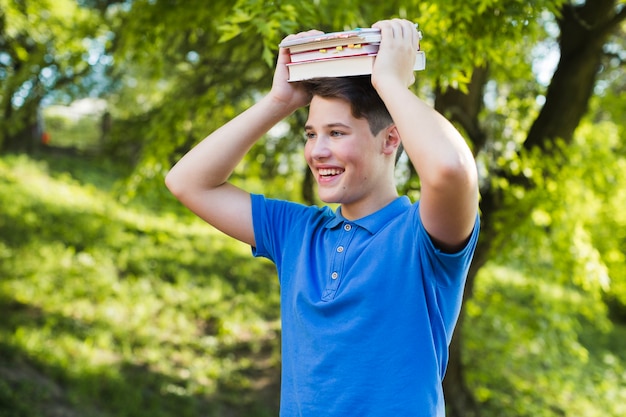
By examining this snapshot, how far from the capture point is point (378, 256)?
1.50 m

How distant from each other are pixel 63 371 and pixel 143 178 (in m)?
2.17

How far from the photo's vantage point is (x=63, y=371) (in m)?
5.75

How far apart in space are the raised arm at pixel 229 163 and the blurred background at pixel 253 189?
0.84 m

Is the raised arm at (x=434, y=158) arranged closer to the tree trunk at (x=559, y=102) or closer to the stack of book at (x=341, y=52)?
the stack of book at (x=341, y=52)

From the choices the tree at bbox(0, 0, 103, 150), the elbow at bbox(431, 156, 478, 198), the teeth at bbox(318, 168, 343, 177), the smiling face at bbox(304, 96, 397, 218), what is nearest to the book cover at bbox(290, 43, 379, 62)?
the smiling face at bbox(304, 96, 397, 218)

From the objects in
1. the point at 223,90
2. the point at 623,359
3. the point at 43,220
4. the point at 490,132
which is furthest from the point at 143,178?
the point at 623,359

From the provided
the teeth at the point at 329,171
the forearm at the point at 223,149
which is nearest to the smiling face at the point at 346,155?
the teeth at the point at 329,171

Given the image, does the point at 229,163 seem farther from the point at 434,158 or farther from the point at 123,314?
the point at 123,314

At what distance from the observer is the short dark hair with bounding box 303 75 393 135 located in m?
1.58

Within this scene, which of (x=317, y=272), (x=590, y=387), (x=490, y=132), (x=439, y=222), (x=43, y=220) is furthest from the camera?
(x=43, y=220)

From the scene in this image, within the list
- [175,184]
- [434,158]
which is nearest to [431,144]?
[434,158]

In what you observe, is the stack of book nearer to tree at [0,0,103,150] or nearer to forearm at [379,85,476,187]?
forearm at [379,85,476,187]

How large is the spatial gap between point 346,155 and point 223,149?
1.41 feet

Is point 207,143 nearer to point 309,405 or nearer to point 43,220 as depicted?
point 309,405
